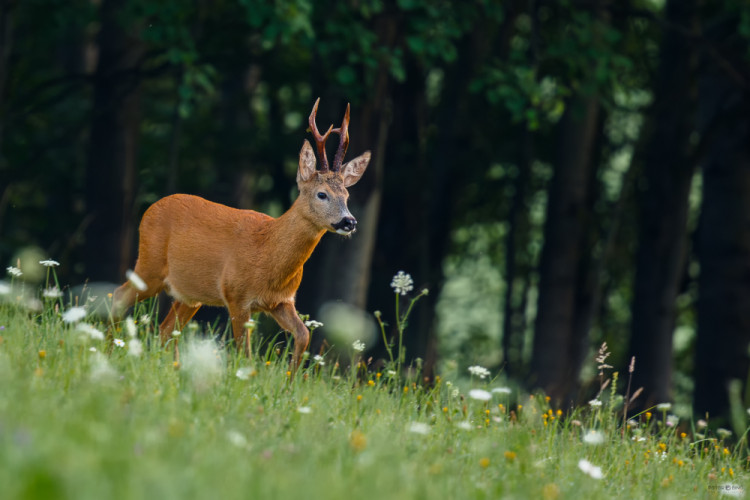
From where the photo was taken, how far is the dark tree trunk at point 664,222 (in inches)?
475

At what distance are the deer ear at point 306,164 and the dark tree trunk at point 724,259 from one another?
22.5 ft

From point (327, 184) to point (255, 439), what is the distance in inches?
101

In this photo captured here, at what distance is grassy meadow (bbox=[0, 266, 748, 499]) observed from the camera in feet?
9.14

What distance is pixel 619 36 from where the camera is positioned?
1066 cm

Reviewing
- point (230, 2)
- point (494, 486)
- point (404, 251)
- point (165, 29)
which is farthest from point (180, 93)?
point (494, 486)

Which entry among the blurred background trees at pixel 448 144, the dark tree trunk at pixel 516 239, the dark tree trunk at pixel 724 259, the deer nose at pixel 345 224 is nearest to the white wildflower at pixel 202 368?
the deer nose at pixel 345 224

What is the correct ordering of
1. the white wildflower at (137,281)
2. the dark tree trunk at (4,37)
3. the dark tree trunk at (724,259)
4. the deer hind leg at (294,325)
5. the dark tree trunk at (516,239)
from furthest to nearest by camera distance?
the dark tree trunk at (516,239) → the dark tree trunk at (724,259) → the dark tree trunk at (4,37) → the deer hind leg at (294,325) → the white wildflower at (137,281)

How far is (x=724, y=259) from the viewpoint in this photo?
450 inches

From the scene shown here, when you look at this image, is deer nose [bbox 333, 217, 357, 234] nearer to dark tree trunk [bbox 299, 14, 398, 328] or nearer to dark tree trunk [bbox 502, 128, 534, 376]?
dark tree trunk [bbox 299, 14, 398, 328]

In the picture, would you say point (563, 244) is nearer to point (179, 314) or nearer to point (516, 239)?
point (516, 239)

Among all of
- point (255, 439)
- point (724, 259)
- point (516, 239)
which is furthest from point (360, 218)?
point (255, 439)

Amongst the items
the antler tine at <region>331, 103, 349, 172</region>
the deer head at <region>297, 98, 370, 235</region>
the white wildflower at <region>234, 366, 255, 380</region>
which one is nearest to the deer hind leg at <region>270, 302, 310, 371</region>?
the deer head at <region>297, 98, 370, 235</region>

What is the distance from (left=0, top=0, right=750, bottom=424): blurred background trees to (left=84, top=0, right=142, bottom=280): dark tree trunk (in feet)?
0.09

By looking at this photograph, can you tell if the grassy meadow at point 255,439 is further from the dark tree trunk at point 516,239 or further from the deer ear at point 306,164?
the dark tree trunk at point 516,239
